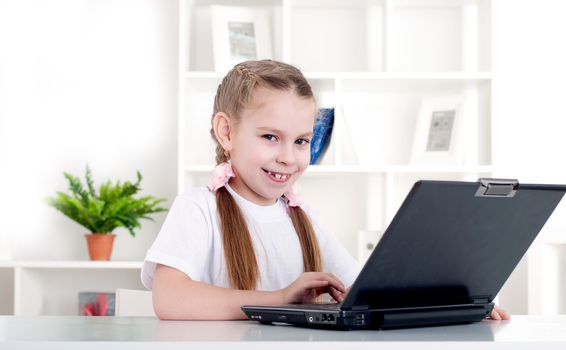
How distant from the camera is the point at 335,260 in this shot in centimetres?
189

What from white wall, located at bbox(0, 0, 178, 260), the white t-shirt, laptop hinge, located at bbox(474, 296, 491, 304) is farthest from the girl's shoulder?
white wall, located at bbox(0, 0, 178, 260)

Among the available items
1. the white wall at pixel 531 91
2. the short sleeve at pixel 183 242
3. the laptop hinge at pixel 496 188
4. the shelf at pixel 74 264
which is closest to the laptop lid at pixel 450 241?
the laptop hinge at pixel 496 188

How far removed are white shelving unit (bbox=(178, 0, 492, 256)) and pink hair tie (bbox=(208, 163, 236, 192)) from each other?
5.59 feet

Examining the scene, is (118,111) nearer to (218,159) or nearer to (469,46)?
(469,46)

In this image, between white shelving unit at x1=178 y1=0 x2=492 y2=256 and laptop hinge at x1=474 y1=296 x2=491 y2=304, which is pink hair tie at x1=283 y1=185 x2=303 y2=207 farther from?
white shelving unit at x1=178 y1=0 x2=492 y2=256

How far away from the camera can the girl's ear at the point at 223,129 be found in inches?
68.8

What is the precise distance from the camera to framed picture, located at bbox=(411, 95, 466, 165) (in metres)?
3.35

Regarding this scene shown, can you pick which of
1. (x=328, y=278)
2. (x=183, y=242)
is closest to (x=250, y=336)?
(x=328, y=278)

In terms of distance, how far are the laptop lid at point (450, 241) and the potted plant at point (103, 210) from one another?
229 centimetres

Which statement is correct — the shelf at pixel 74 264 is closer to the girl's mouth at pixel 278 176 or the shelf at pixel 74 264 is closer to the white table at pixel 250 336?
the girl's mouth at pixel 278 176

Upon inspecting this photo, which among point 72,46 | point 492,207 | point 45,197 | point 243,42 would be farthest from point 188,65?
point 492,207

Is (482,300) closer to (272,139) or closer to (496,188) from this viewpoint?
(496,188)

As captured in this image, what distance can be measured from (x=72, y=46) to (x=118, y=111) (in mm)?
344

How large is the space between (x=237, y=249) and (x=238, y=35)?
74.7 inches
